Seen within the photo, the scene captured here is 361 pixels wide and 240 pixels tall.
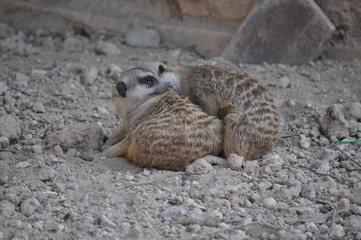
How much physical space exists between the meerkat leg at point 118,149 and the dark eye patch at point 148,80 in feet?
1.57

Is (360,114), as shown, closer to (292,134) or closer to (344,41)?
(292,134)

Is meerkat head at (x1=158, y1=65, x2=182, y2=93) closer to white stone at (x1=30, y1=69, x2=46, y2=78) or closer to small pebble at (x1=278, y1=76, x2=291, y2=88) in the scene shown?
small pebble at (x1=278, y1=76, x2=291, y2=88)

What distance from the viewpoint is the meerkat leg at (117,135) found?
4594 mm

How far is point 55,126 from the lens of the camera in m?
4.77

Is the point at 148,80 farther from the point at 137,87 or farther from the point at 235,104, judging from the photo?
the point at 235,104

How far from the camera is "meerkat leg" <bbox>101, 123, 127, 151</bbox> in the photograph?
15.1 ft

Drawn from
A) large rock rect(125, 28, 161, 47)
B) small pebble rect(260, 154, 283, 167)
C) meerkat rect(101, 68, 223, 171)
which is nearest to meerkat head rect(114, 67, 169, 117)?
meerkat rect(101, 68, 223, 171)

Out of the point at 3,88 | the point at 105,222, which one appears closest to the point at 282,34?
the point at 3,88

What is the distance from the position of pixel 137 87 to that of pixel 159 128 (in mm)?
540

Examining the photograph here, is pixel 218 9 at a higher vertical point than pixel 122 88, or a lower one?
higher

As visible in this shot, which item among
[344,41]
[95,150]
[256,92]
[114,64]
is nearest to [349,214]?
[256,92]

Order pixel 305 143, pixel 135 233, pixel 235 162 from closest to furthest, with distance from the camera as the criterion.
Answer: pixel 135 233 < pixel 235 162 < pixel 305 143

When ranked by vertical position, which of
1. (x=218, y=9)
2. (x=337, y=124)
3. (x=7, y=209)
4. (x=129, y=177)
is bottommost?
(x=7, y=209)

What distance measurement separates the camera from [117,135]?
462 cm
